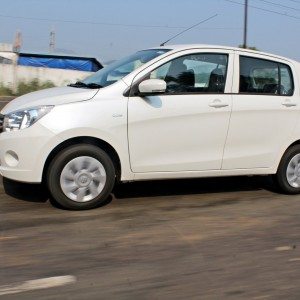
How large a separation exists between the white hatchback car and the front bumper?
1 centimetres

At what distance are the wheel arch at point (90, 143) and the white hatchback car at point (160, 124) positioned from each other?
11mm

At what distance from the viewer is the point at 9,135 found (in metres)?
5.55

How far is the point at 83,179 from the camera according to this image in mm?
5645

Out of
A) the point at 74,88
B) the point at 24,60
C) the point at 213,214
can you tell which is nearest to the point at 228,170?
the point at 213,214

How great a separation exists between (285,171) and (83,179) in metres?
2.73

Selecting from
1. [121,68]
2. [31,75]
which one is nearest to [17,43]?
[31,75]

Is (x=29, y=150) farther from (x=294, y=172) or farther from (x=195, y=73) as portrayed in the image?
(x=294, y=172)

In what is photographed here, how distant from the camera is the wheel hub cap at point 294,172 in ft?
22.5

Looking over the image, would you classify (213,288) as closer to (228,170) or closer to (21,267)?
(21,267)

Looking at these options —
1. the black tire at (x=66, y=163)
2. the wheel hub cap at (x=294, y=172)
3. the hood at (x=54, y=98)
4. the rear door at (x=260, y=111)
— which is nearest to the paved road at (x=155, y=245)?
the black tire at (x=66, y=163)

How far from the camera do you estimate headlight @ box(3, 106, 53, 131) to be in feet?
17.9

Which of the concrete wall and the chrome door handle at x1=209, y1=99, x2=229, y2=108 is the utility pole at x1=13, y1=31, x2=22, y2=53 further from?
the chrome door handle at x1=209, y1=99, x2=229, y2=108

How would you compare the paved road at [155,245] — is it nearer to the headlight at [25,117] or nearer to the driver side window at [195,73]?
the headlight at [25,117]

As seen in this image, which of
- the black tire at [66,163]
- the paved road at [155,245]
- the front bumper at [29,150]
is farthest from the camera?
the black tire at [66,163]
